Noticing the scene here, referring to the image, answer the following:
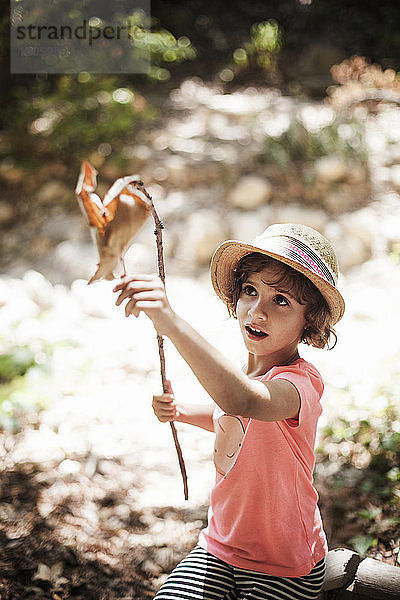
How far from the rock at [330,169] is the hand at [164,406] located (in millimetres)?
4543

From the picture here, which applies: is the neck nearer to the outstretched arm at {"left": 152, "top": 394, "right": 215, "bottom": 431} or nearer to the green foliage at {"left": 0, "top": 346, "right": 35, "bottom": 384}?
the outstretched arm at {"left": 152, "top": 394, "right": 215, "bottom": 431}

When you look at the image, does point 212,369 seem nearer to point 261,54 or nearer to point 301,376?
point 301,376

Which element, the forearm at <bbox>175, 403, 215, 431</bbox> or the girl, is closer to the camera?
the girl

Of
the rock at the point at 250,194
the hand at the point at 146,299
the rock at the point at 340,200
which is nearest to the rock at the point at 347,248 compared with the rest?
the rock at the point at 340,200

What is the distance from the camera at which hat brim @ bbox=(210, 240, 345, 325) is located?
1.39m

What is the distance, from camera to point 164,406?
1.55 m

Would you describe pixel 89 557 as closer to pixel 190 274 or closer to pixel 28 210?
pixel 190 274

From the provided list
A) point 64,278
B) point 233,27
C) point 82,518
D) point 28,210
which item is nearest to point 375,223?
point 64,278

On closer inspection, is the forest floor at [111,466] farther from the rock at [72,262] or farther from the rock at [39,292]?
the rock at [72,262]

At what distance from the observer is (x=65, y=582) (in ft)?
6.83

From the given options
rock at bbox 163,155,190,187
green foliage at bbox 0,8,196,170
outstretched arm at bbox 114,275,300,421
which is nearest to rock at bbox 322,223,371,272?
rock at bbox 163,155,190,187

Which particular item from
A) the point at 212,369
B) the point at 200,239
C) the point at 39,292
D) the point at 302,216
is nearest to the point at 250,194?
the point at 302,216

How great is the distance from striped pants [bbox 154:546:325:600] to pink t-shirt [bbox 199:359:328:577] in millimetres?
25

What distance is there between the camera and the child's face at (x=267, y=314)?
144 centimetres
